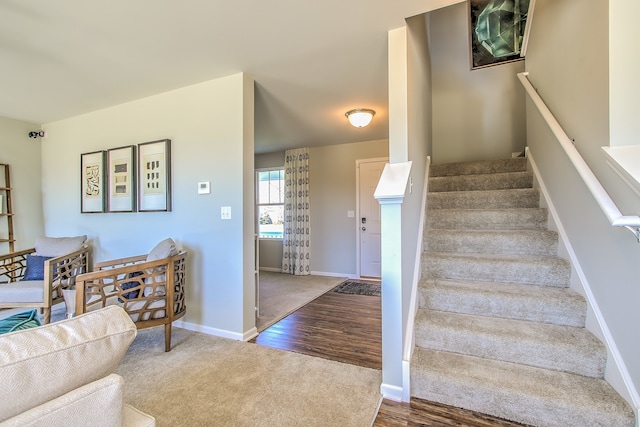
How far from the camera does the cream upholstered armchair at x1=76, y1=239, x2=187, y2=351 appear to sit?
6.88 ft

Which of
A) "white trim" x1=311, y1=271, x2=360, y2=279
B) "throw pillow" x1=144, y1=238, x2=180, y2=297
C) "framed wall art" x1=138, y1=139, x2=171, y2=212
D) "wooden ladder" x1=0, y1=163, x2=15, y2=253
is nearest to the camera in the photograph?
"throw pillow" x1=144, y1=238, x2=180, y2=297

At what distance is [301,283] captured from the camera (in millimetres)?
4609

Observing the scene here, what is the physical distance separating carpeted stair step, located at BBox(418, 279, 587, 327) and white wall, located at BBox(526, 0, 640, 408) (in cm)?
17

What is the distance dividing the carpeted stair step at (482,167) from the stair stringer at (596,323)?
2.26 feet

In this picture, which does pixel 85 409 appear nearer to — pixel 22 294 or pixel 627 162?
pixel 627 162

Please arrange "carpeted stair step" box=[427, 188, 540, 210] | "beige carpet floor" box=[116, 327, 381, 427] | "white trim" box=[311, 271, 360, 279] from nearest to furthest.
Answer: "beige carpet floor" box=[116, 327, 381, 427] < "carpeted stair step" box=[427, 188, 540, 210] < "white trim" box=[311, 271, 360, 279]

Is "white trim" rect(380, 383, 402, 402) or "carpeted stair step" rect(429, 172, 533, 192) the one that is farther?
"carpeted stair step" rect(429, 172, 533, 192)

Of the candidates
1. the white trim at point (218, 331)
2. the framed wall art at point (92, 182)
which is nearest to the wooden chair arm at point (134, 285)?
the white trim at point (218, 331)

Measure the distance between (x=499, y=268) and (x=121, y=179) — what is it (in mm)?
3778

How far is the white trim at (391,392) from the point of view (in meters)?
1.71

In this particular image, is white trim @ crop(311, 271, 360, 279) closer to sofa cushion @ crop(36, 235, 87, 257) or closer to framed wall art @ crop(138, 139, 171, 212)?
framed wall art @ crop(138, 139, 171, 212)

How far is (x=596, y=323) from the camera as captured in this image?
1613 mm

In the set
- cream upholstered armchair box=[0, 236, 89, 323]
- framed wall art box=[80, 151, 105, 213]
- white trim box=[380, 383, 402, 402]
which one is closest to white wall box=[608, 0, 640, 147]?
white trim box=[380, 383, 402, 402]

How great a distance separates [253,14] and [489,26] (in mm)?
3311
